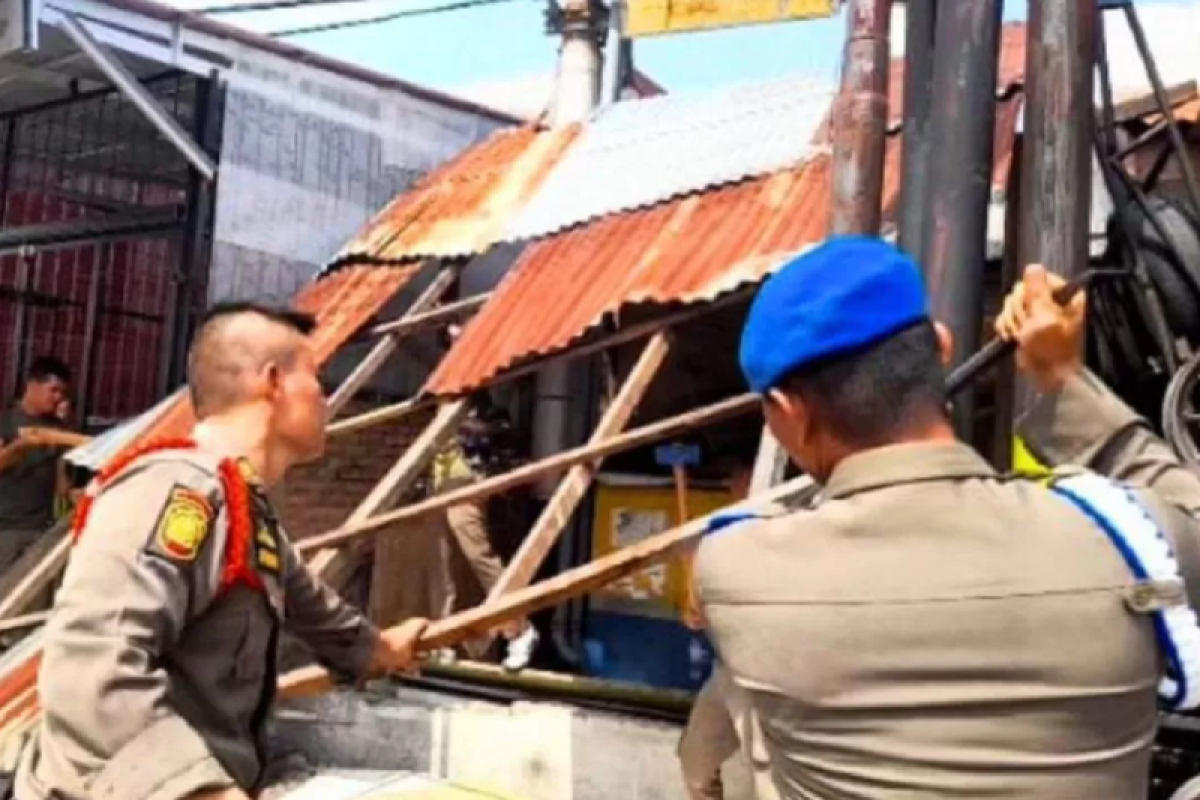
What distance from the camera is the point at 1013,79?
5.64m

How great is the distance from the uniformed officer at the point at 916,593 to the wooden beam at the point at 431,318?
220 inches

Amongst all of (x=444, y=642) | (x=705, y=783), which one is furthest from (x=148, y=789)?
(x=444, y=642)

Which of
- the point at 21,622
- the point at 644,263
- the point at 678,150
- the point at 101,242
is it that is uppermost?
the point at 678,150

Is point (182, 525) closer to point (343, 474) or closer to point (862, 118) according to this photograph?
point (862, 118)

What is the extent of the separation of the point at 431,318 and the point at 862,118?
140 inches

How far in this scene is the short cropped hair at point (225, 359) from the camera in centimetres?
263

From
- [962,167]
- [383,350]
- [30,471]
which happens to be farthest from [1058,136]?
[30,471]

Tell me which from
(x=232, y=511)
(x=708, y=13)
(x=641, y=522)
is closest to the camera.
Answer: (x=232, y=511)

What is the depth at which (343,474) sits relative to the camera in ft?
26.3

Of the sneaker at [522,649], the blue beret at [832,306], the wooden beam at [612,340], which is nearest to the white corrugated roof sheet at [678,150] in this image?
the wooden beam at [612,340]

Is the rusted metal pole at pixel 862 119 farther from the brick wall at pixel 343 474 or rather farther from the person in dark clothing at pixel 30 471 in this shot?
the person in dark clothing at pixel 30 471

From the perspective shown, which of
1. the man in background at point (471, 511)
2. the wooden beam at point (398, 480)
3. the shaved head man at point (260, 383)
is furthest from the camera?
the man in background at point (471, 511)

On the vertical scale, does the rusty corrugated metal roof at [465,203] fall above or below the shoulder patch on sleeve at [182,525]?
above

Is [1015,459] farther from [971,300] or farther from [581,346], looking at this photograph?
[581,346]
